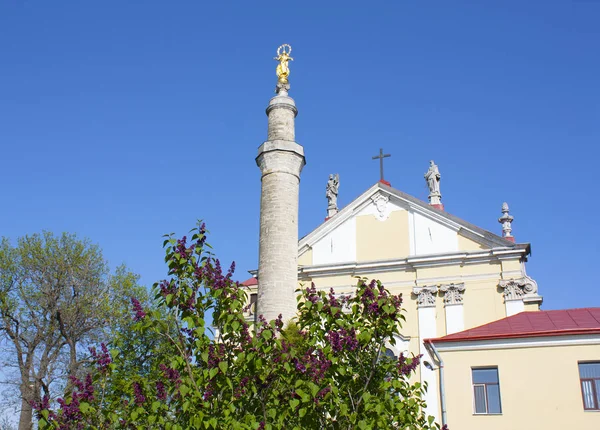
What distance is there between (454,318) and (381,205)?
6433 mm

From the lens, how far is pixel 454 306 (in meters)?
26.8

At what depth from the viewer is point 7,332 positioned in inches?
1057

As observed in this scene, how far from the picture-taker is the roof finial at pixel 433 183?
29938mm

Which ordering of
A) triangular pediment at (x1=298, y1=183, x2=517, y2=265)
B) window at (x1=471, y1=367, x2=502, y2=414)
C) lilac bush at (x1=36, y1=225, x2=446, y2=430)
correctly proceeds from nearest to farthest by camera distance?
1. lilac bush at (x1=36, y1=225, x2=446, y2=430)
2. window at (x1=471, y1=367, x2=502, y2=414)
3. triangular pediment at (x1=298, y1=183, x2=517, y2=265)

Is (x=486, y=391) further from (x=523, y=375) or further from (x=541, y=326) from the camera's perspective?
(x=541, y=326)

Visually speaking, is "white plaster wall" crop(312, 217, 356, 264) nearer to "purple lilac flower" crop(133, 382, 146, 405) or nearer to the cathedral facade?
the cathedral facade

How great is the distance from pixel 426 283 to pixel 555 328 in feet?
33.4

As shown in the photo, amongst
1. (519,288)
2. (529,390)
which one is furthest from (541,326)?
(519,288)

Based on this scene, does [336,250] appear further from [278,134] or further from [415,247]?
[278,134]

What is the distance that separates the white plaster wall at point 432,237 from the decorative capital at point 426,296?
1.74 m

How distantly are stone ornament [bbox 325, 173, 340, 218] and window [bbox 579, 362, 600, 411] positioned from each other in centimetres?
1697

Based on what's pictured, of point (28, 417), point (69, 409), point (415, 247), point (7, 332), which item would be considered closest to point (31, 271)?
point (7, 332)

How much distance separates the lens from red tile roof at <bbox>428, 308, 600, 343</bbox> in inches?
680

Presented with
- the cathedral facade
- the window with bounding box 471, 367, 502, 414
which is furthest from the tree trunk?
the window with bounding box 471, 367, 502, 414
